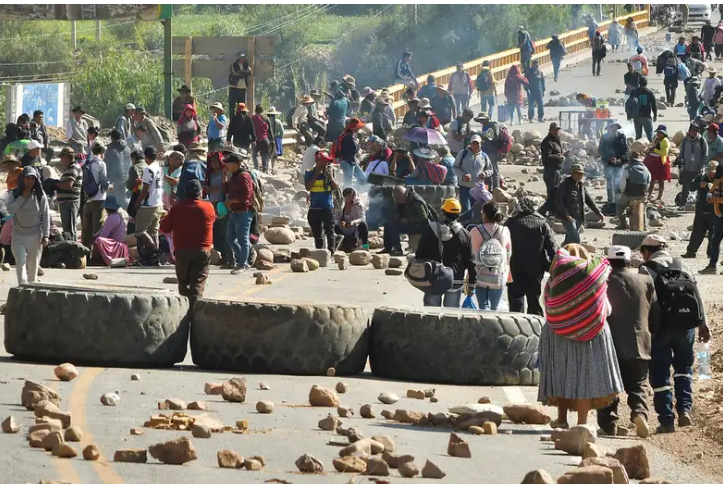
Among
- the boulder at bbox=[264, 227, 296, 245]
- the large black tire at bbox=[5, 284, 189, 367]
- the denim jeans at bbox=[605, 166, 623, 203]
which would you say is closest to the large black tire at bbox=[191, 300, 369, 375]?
the large black tire at bbox=[5, 284, 189, 367]

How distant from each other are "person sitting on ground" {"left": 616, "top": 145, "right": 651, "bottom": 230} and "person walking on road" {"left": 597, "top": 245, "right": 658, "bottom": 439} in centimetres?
1465

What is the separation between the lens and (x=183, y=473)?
831cm

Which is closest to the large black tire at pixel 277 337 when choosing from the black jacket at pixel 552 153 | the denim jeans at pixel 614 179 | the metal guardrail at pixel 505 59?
the black jacket at pixel 552 153

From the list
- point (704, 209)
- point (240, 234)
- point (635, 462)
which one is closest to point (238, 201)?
point (240, 234)

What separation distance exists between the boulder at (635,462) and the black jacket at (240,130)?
21.7 m

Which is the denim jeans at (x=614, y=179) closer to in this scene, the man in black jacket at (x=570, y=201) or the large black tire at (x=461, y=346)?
the man in black jacket at (x=570, y=201)

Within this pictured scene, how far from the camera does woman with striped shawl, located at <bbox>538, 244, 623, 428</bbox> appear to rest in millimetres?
10430

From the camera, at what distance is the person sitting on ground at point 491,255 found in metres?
14.4

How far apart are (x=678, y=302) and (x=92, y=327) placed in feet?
14.3

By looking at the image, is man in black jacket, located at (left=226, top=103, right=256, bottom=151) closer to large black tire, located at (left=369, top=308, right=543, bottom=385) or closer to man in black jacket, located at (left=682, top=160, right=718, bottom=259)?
man in black jacket, located at (left=682, top=160, right=718, bottom=259)

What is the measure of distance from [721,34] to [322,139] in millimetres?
25684

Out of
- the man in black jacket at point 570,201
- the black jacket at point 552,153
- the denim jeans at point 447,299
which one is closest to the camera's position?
the denim jeans at point 447,299

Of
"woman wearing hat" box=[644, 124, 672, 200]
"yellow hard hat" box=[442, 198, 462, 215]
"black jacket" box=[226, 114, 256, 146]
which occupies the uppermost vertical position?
"black jacket" box=[226, 114, 256, 146]

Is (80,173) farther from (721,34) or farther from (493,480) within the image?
(721,34)
